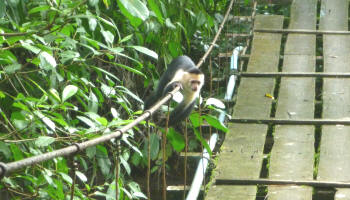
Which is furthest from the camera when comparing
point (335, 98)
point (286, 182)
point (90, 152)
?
point (335, 98)

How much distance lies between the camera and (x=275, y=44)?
599 centimetres

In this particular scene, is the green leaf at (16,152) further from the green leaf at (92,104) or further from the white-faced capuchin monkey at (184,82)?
the white-faced capuchin monkey at (184,82)

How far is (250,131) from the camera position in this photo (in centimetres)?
438

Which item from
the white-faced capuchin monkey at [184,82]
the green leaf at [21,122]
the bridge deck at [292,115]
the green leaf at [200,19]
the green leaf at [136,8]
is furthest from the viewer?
the green leaf at [200,19]

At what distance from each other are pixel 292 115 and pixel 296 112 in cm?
7

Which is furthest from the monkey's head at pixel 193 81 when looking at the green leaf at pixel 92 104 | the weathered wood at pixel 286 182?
the green leaf at pixel 92 104

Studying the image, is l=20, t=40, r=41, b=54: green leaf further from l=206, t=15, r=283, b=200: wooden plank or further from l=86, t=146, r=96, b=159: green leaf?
l=206, t=15, r=283, b=200: wooden plank

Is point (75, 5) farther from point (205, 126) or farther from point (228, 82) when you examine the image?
point (228, 82)

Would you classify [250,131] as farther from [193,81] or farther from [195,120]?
[195,120]

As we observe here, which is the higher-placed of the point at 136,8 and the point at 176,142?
the point at 136,8

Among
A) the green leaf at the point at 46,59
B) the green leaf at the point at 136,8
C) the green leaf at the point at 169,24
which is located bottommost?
the green leaf at the point at 46,59

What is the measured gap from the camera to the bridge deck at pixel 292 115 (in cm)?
370

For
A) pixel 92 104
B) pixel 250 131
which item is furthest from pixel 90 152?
pixel 250 131

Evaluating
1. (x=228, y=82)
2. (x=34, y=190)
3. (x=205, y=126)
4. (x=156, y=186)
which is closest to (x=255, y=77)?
(x=228, y=82)
